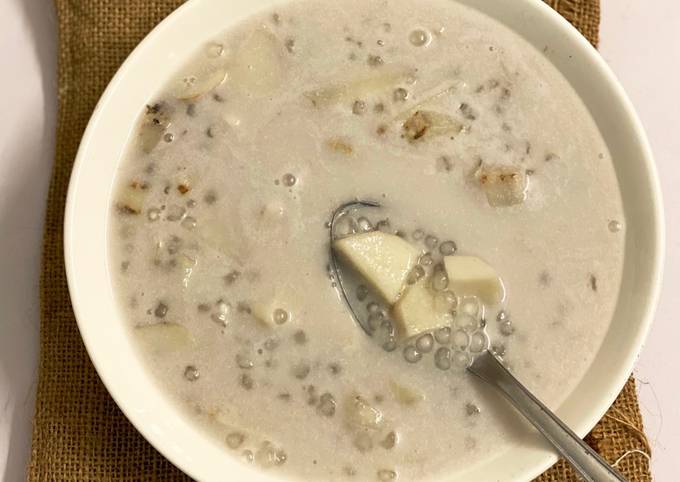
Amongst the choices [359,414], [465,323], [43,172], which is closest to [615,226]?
[465,323]

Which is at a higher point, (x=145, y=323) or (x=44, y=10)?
(x=44, y=10)

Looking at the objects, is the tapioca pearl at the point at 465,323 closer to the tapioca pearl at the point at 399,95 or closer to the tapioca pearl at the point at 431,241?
the tapioca pearl at the point at 431,241

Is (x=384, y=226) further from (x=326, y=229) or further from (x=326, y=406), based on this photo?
(x=326, y=406)

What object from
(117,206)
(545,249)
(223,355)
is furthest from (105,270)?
(545,249)

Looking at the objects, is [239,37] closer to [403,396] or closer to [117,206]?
[117,206]

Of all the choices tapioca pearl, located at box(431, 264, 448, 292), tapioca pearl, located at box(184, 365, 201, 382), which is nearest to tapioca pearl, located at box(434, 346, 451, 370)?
tapioca pearl, located at box(431, 264, 448, 292)

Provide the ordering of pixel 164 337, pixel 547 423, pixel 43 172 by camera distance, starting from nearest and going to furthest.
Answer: pixel 547 423 < pixel 164 337 < pixel 43 172

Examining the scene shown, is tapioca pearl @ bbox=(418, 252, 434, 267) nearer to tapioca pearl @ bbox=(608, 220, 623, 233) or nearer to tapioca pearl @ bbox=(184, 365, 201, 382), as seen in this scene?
tapioca pearl @ bbox=(608, 220, 623, 233)

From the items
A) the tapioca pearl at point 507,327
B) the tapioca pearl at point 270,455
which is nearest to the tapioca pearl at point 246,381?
the tapioca pearl at point 270,455
